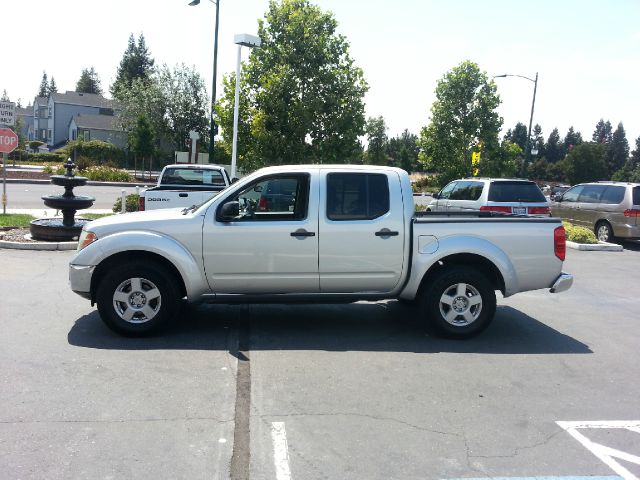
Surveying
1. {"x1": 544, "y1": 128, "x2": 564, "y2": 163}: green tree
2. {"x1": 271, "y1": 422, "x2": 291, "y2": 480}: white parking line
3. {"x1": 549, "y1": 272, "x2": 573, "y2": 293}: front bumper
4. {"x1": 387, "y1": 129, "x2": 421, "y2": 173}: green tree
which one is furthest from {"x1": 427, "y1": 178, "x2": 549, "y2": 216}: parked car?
{"x1": 544, "y1": 128, "x2": 564, "y2": 163}: green tree

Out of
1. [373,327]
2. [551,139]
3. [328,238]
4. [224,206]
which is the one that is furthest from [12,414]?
[551,139]

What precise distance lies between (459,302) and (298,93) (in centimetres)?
1771

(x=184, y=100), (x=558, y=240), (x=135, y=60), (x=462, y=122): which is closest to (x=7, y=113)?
(x=558, y=240)

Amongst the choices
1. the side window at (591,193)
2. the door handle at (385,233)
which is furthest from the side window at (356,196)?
the side window at (591,193)

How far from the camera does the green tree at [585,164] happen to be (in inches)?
3113

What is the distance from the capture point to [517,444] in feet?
13.3

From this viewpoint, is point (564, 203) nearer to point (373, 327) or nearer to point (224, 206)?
point (373, 327)

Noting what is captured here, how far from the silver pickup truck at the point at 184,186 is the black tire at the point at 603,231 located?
34.2ft

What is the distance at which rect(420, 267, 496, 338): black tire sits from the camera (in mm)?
6383

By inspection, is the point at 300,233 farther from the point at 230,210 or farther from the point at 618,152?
the point at 618,152

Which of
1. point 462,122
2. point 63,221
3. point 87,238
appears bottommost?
point 63,221

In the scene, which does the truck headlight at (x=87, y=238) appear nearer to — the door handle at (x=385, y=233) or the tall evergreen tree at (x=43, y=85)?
the door handle at (x=385, y=233)

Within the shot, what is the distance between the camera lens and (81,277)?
6.10 metres

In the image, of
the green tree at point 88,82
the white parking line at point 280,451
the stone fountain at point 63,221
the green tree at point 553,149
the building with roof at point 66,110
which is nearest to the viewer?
the white parking line at point 280,451
